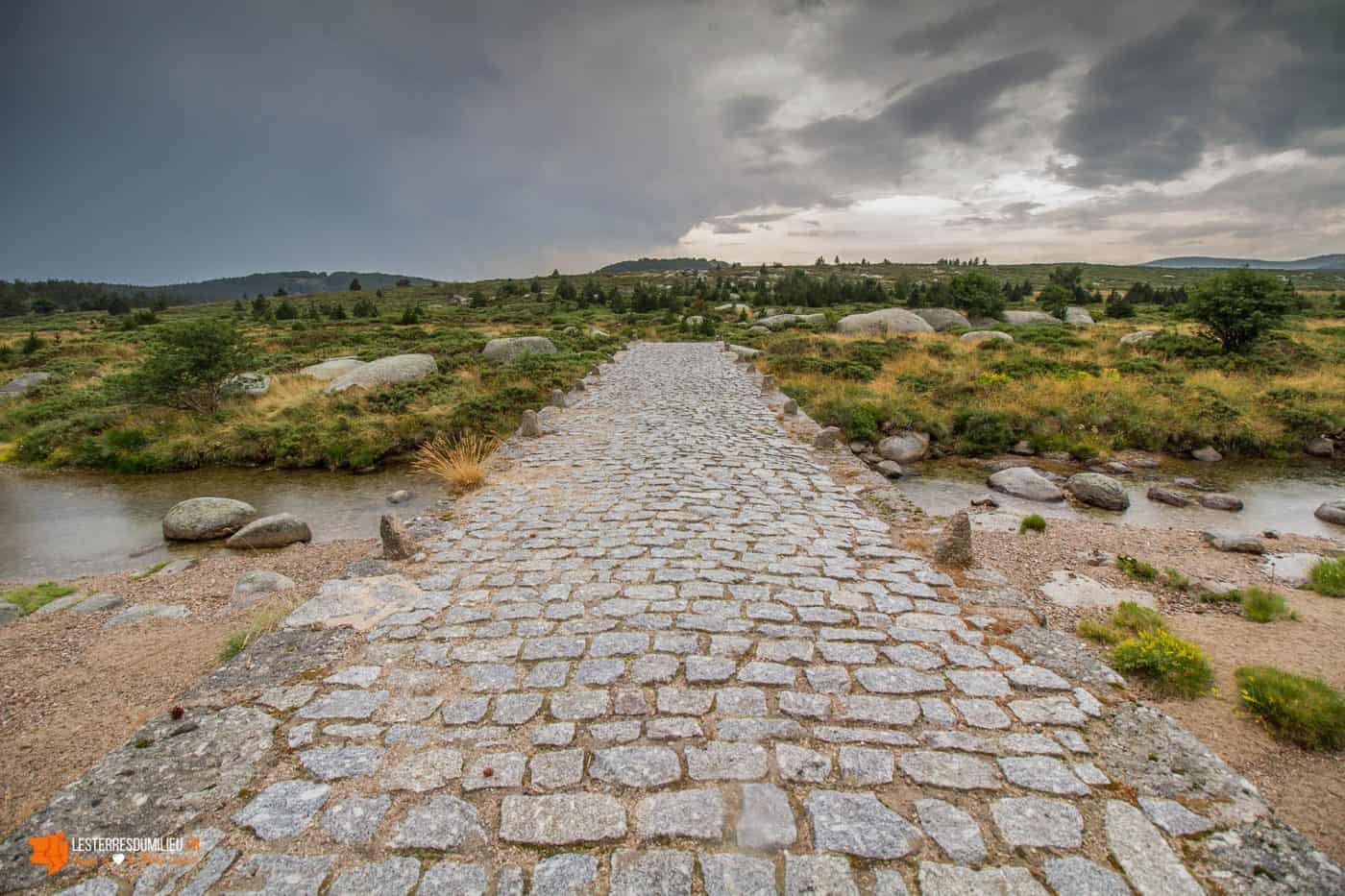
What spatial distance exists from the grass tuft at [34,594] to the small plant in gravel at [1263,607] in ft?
35.0

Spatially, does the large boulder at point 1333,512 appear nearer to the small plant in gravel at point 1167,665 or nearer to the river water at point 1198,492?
the river water at point 1198,492

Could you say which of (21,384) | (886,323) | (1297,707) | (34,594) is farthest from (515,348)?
(1297,707)

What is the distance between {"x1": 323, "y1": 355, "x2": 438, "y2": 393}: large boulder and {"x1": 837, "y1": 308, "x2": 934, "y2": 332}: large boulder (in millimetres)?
20419

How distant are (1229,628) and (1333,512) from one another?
6731 millimetres

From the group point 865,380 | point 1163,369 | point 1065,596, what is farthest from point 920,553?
point 1163,369

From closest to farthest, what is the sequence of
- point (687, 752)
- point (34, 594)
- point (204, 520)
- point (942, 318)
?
point (687, 752) < point (34, 594) < point (204, 520) < point (942, 318)

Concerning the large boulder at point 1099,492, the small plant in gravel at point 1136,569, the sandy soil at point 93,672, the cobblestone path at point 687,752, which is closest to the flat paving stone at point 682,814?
the cobblestone path at point 687,752

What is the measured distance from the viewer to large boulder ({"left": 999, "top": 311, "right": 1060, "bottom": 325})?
3398 cm

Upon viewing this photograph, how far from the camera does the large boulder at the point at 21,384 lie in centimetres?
1717

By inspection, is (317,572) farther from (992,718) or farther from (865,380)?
(865,380)

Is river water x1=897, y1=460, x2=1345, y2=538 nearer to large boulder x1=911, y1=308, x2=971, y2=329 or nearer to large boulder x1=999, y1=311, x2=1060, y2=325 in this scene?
large boulder x1=911, y1=308, x2=971, y2=329

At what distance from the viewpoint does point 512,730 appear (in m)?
2.80

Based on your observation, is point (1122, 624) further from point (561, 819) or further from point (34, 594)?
point (34, 594)

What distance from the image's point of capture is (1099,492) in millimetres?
8969
